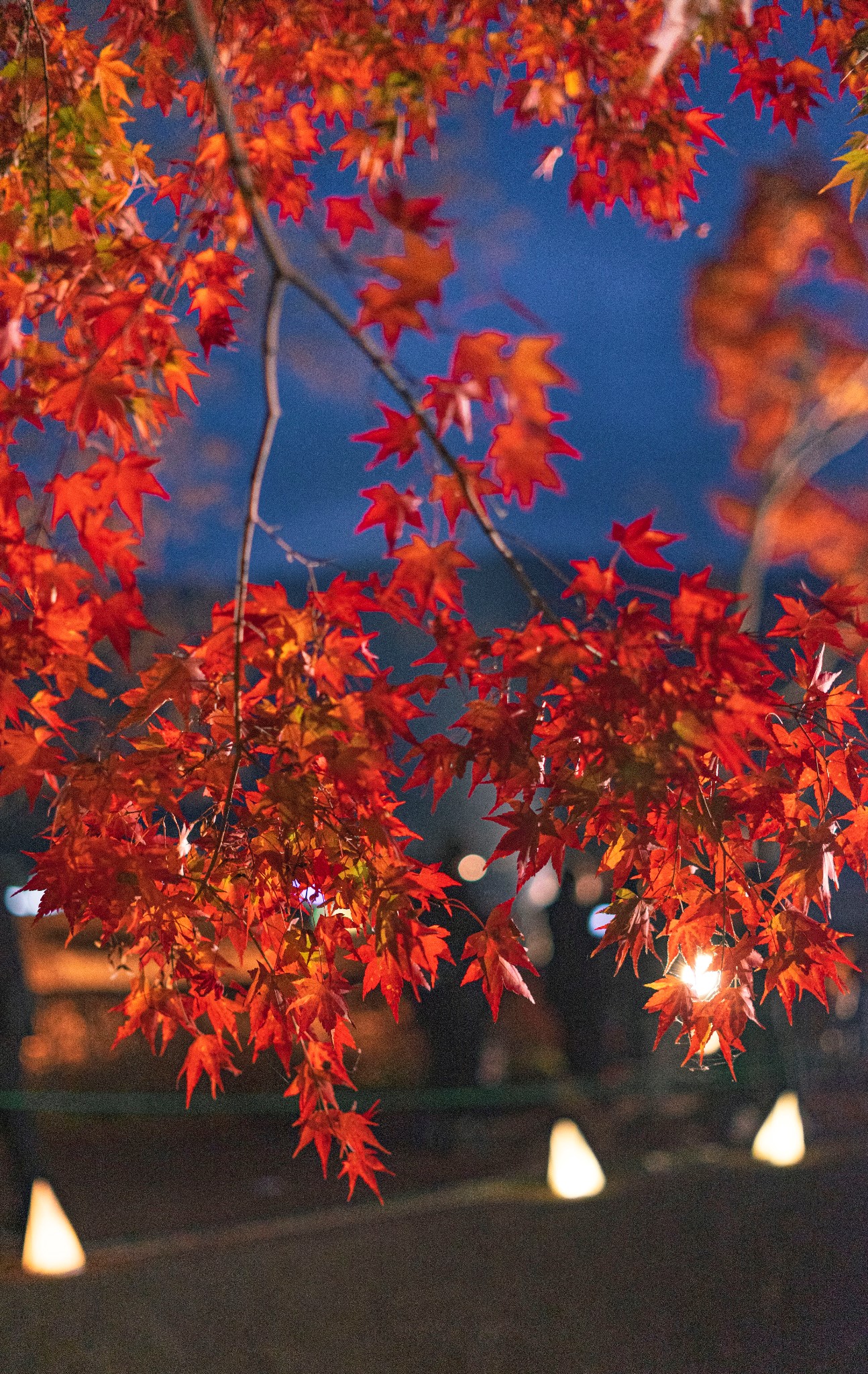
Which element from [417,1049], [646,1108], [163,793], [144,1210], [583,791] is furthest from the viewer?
[417,1049]

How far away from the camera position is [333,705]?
2.16 meters

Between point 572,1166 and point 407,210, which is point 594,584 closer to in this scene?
point 407,210

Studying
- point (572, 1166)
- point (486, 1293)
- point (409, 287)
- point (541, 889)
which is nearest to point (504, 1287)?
point (486, 1293)

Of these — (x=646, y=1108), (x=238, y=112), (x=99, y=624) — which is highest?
(x=238, y=112)

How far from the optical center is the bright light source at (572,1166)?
5.41 meters

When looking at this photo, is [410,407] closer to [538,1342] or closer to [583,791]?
[583,791]

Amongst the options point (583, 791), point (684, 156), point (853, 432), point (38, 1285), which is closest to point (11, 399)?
point (583, 791)

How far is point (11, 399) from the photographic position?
210 centimetres

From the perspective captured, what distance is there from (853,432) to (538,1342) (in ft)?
19.7

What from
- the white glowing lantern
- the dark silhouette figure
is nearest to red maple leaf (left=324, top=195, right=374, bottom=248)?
the white glowing lantern

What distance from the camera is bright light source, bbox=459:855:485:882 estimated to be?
35.2 ft

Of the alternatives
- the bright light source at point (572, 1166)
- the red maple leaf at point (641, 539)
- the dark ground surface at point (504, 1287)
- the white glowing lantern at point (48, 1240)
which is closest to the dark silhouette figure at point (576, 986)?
the dark ground surface at point (504, 1287)

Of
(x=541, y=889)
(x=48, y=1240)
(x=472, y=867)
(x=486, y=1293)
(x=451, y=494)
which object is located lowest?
(x=486, y=1293)

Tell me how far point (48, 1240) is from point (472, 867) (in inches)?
261
